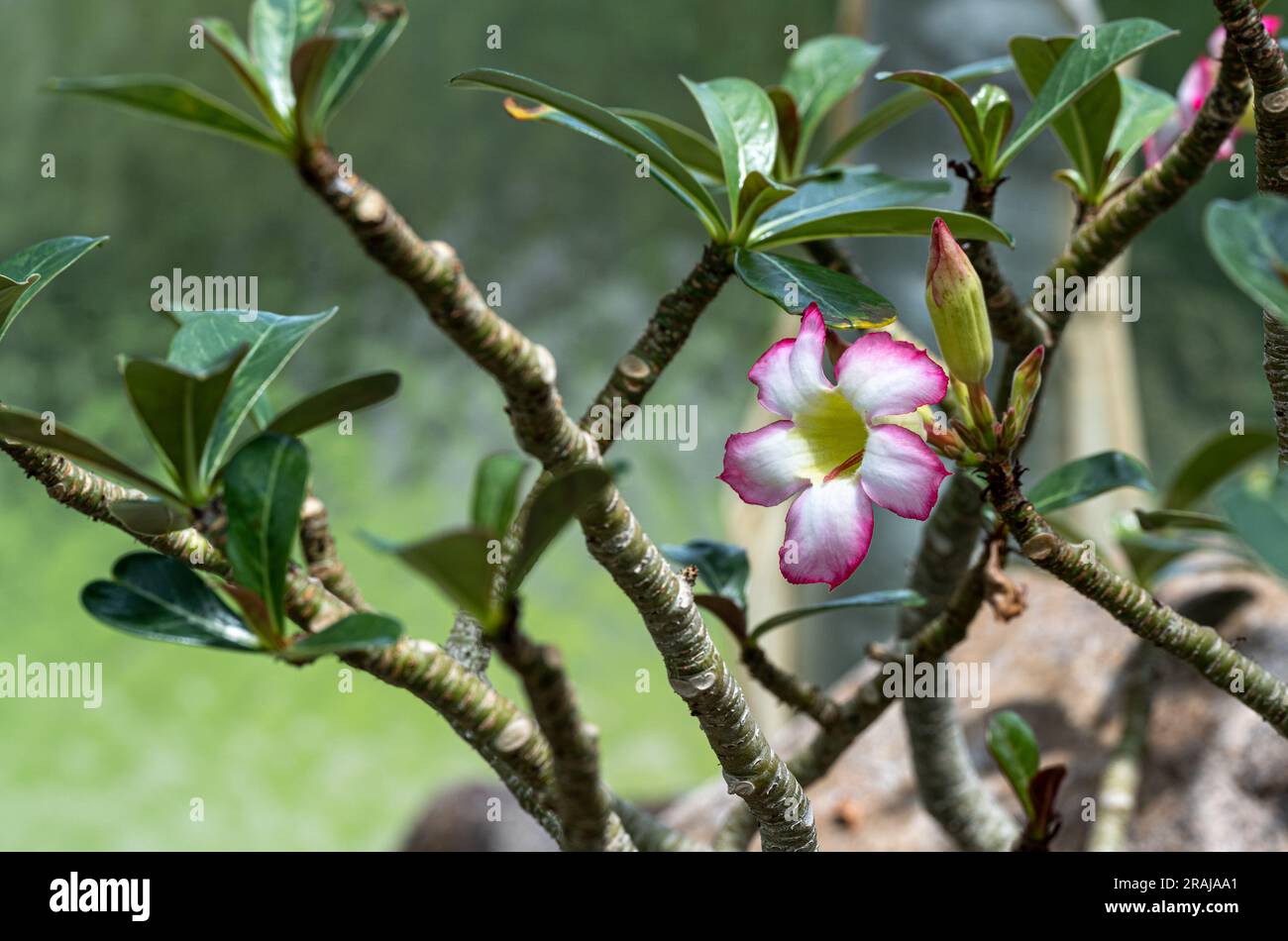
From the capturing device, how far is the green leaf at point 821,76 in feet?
1.86

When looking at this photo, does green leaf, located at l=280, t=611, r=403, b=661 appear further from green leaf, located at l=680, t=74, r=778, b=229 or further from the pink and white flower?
green leaf, located at l=680, t=74, r=778, b=229

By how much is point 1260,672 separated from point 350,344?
10.6 ft

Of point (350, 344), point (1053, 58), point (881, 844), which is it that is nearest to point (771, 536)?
point (881, 844)

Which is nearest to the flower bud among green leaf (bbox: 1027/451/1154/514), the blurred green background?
green leaf (bbox: 1027/451/1154/514)

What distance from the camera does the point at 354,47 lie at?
32 centimetres

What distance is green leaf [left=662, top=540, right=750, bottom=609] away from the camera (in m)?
0.50

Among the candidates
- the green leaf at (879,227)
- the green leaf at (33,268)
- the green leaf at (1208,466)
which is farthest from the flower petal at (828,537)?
the green leaf at (1208,466)

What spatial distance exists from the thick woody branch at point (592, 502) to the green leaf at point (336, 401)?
0.02 meters

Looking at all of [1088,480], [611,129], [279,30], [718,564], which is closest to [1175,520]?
[1088,480]

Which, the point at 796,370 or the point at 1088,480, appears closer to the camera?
the point at 796,370

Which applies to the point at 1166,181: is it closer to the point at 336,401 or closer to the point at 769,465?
the point at 769,465

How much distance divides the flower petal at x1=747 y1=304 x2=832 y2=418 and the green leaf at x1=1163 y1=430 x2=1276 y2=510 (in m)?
0.45

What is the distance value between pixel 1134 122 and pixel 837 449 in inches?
12.1

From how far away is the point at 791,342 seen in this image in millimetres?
352
